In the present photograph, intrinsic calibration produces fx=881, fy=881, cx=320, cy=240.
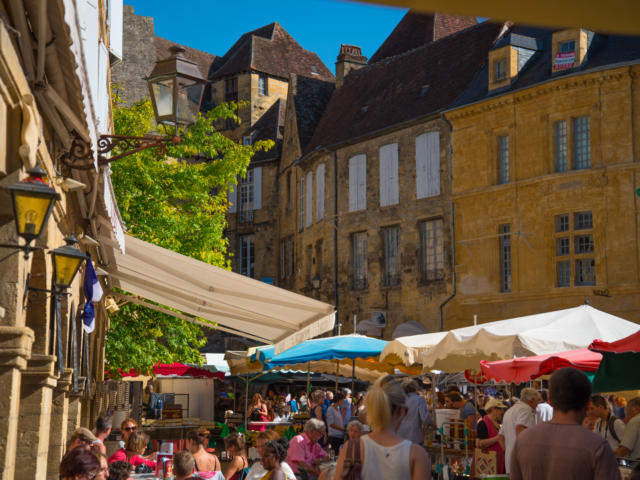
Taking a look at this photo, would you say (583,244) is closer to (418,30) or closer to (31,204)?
(418,30)

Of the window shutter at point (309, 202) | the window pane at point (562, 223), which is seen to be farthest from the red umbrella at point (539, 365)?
the window shutter at point (309, 202)

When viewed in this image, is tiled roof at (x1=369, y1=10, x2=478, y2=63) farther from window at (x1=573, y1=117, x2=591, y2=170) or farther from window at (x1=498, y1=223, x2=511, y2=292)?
window at (x1=498, y1=223, x2=511, y2=292)

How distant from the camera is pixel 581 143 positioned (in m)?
26.1

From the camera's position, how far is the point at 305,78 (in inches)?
1585

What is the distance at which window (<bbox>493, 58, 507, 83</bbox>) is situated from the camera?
92.9ft

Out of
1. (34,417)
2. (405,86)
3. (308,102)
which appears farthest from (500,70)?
(34,417)

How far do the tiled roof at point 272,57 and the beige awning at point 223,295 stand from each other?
115 ft

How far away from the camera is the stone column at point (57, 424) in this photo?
293 inches

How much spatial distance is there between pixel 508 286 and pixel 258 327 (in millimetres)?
18407

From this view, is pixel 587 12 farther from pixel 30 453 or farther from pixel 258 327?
pixel 258 327

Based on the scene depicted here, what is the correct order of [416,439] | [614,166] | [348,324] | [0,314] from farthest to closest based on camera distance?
[348,324], [614,166], [416,439], [0,314]

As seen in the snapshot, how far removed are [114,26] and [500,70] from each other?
19802 mm

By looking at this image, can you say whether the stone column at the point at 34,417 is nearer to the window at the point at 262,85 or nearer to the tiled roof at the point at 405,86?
the tiled roof at the point at 405,86

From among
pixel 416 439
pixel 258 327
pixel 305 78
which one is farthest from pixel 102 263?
pixel 305 78
